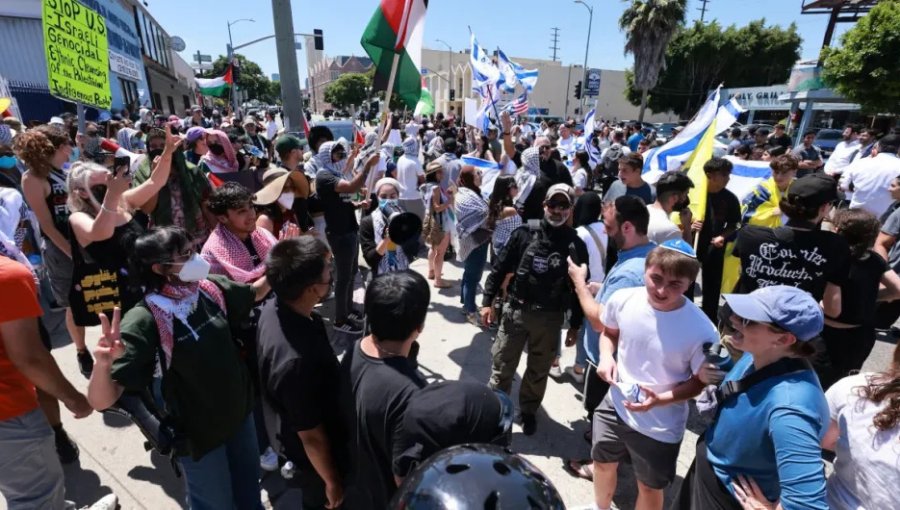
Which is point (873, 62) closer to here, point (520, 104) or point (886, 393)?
point (520, 104)

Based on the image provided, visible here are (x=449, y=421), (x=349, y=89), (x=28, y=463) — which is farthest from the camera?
(x=349, y=89)

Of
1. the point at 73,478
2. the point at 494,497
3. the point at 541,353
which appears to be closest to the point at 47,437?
the point at 73,478

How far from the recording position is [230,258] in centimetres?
257

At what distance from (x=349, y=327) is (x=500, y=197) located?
2.15m

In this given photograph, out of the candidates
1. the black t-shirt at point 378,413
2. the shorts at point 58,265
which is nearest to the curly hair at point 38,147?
the shorts at point 58,265

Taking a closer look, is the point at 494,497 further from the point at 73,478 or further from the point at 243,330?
the point at 73,478

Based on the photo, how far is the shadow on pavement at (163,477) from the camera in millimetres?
2781

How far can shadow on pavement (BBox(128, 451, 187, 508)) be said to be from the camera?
2781 mm

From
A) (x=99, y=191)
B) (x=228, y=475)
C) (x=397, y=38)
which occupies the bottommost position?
(x=228, y=475)

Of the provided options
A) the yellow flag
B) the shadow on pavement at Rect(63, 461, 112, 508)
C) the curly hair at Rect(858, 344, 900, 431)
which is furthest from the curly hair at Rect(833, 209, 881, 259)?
the shadow on pavement at Rect(63, 461, 112, 508)

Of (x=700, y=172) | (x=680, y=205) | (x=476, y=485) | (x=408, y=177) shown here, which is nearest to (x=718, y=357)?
(x=476, y=485)

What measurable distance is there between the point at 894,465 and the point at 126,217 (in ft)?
12.4

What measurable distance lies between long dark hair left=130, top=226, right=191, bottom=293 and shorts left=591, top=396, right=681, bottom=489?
2219 millimetres

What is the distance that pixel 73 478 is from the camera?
2.87 meters
